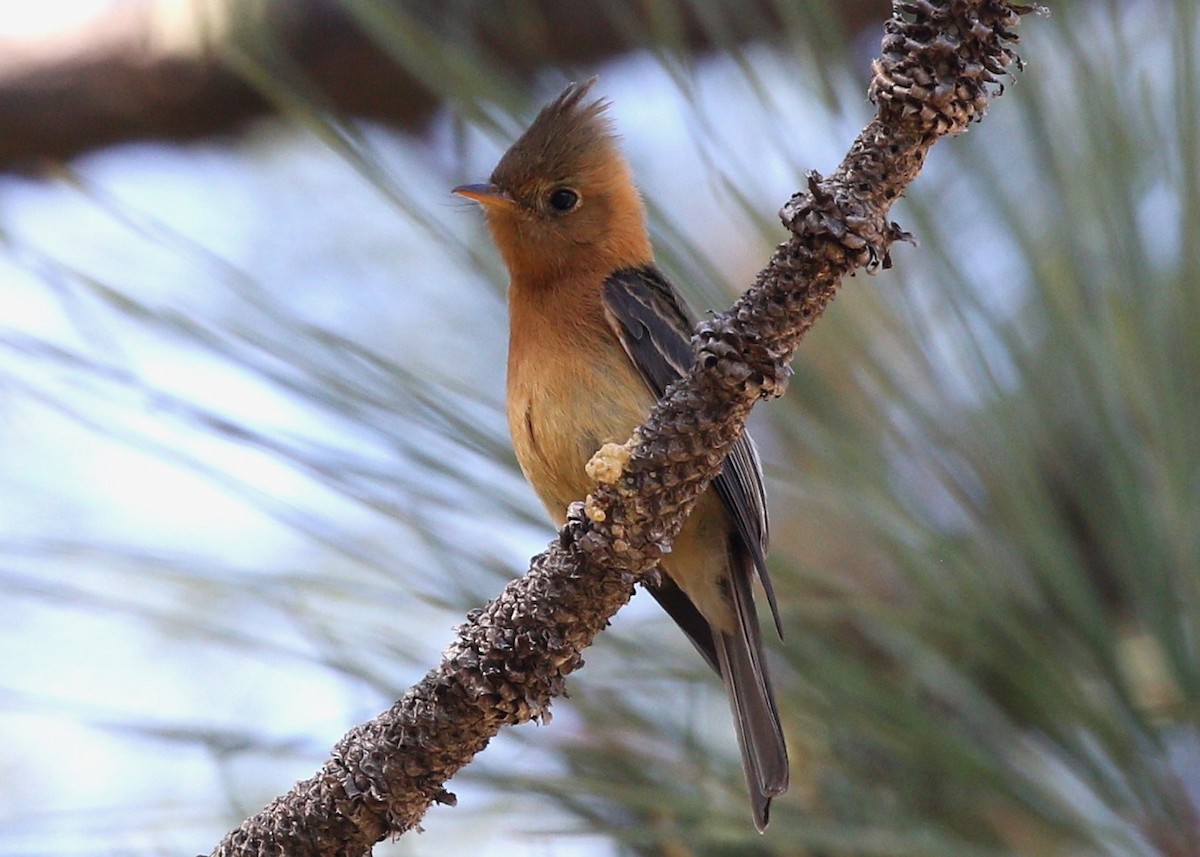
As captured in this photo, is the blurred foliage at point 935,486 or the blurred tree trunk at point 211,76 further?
the blurred tree trunk at point 211,76

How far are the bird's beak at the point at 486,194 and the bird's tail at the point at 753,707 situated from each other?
1.22m

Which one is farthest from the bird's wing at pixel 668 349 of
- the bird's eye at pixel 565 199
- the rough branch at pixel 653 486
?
the rough branch at pixel 653 486

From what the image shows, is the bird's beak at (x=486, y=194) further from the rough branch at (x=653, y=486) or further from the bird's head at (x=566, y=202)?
the rough branch at (x=653, y=486)

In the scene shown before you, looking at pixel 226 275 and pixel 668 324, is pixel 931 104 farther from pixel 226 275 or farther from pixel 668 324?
pixel 668 324

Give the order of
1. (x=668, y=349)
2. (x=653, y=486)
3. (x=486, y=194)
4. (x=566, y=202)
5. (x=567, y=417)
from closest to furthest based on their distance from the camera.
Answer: (x=653, y=486)
(x=567, y=417)
(x=668, y=349)
(x=486, y=194)
(x=566, y=202)

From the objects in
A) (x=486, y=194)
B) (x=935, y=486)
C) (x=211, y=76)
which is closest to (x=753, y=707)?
(x=935, y=486)

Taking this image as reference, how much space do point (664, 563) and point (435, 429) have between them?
2.72 ft

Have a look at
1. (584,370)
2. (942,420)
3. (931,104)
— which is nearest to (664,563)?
(584,370)

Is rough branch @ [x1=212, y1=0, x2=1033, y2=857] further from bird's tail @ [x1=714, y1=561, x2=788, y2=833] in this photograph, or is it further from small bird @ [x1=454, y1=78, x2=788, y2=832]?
bird's tail @ [x1=714, y1=561, x2=788, y2=833]

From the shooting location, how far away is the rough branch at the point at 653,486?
73.7 inches

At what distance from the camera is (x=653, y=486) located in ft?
7.18

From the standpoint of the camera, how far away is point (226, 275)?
277cm

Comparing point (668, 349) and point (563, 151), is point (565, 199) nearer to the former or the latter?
point (563, 151)

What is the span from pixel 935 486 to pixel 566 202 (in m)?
1.60
